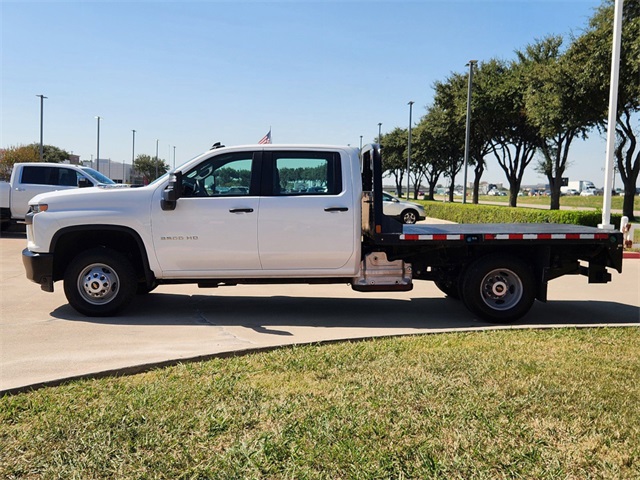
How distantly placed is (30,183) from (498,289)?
1483 centimetres

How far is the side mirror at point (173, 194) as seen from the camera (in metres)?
6.98

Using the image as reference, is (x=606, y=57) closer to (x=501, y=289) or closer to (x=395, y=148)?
(x=501, y=289)

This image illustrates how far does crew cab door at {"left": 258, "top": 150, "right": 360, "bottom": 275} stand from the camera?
23.5ft

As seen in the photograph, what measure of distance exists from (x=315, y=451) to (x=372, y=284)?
4040 millimetres

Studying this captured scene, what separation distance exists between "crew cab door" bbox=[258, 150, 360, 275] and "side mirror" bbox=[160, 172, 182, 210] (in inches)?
38.4

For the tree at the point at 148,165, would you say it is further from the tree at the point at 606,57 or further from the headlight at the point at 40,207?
the headlight at the point at 40,207

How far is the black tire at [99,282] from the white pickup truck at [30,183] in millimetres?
10607

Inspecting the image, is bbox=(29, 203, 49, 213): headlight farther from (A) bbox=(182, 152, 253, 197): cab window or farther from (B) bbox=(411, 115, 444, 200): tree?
(B) bbox=(411, 115, 444, 200): tree

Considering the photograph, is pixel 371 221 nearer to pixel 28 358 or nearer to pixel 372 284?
pixel 372 284

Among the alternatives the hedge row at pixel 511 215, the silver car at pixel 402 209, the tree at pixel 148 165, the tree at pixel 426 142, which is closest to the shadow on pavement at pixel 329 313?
the hedge row at pixel 511 215

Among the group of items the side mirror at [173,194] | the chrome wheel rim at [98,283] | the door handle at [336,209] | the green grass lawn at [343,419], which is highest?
the side mirror at [173,194]

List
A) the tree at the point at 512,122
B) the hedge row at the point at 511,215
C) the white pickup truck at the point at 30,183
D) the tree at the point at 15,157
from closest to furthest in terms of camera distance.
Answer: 1. the white pickup truck at the point at 30,183
2. the hedge row at the point at 511,215
3. the tree at the point at 512,122
4. the tree at the point at 15,157

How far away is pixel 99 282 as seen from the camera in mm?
7270

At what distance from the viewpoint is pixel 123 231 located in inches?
283
